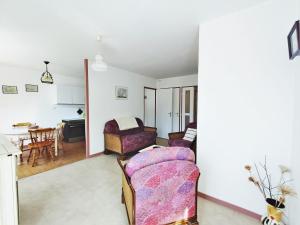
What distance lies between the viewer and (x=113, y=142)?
12.4ft

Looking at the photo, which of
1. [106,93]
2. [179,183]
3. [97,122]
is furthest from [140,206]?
[106,93]

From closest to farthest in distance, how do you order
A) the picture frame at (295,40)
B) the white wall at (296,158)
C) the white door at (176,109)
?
the picture frame at (295,40) < the white wall at (296,158) < the white door at (176,109)

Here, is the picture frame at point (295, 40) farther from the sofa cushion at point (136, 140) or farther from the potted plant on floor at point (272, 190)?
the sofa cushion at point (136, 140)

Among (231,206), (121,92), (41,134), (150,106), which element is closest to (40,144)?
(41,134)

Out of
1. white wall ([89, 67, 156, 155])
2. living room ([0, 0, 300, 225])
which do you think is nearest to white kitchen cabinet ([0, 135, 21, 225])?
living room ([0, 0, 300, 225])

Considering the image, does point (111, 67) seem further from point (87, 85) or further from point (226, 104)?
point (226, 104)

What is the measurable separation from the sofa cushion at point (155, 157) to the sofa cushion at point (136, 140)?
7.12 feet

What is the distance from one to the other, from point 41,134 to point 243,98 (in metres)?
3.80

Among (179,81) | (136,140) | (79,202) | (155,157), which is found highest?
(179,81)

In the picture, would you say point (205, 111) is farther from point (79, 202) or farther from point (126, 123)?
point (126, 123)

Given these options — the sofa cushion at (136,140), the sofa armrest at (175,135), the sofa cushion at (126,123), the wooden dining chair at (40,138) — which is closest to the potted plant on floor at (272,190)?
the sofa armrest at (175,135)

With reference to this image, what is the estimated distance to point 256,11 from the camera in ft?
5.51

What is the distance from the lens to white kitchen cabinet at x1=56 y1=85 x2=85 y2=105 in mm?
5137

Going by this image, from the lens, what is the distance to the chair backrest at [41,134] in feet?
10.4
